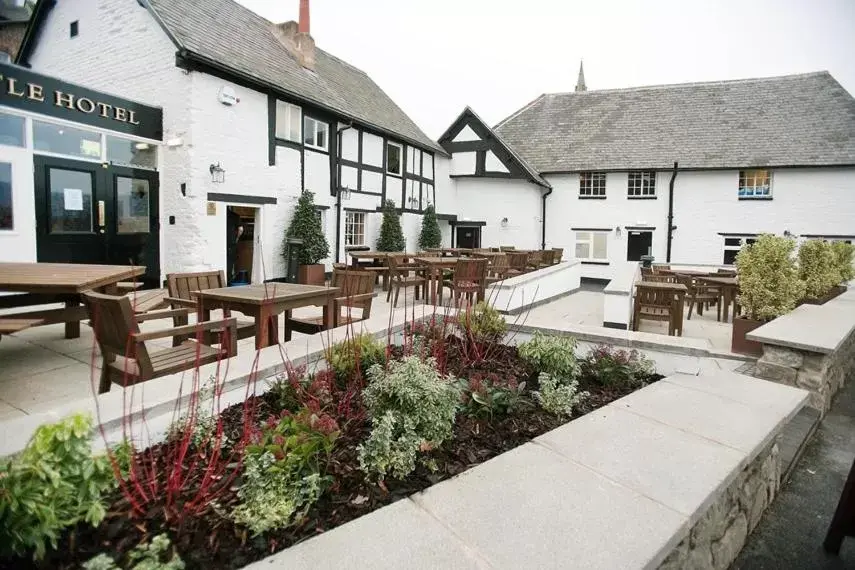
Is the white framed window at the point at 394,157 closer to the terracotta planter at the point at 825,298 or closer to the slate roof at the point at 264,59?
the slate roof at the point at 264,59

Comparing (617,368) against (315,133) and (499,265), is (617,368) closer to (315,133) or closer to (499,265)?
(499,265)

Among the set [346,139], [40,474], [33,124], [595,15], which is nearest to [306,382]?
[40,474]

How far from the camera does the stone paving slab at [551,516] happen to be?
145cm

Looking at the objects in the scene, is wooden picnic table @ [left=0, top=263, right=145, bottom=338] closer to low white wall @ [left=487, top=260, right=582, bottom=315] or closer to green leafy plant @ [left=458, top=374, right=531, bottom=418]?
green leafy plant @ [left=458, top=374, right=531, bottom=418]

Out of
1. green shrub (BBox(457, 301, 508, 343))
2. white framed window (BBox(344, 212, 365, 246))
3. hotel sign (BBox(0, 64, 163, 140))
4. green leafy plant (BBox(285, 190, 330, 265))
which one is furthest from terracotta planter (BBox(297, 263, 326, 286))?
green shrub (BBox(457, 301, 508, 343))

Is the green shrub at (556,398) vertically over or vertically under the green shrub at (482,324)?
under

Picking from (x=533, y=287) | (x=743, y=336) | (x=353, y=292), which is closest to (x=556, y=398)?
(x=353, y=292)

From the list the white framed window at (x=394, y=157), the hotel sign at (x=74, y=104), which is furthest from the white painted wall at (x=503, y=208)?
the hotel sign at (x=74, y=104)

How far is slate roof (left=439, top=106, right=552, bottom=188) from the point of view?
18.5 meters

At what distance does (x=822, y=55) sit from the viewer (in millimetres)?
19609

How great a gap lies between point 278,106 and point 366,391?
35.4ft

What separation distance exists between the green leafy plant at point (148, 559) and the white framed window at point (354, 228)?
42.6 ft

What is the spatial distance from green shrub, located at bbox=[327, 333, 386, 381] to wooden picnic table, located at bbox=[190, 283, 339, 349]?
872 mm

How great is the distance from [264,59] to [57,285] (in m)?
9.98
